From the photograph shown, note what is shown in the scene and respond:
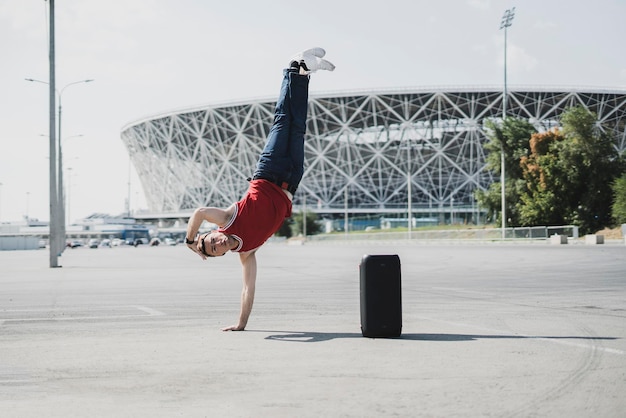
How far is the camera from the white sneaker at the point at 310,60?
743 cm

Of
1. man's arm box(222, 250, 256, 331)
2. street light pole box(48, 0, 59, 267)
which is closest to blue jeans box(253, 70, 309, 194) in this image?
man's arm box(222, 250, 256, 331)

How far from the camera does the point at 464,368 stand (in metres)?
4.84

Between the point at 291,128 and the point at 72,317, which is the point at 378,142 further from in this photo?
the point at 291,128

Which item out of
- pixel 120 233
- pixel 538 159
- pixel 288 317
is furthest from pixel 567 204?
pixel 120 233

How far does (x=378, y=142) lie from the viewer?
105 meters

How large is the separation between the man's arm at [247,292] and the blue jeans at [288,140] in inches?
31.1

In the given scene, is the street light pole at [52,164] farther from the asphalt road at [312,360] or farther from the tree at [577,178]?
the tree at [577,178]

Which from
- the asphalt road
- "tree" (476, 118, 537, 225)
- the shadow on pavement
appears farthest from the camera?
"tree" (476, 118, 537, 225)

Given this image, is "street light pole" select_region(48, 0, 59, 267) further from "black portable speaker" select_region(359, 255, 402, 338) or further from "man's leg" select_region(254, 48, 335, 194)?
"black portable speaker" select_region(359, 255, 402, 338)

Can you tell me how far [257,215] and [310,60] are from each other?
5.90ft

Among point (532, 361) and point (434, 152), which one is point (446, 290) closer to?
point (532, 361)

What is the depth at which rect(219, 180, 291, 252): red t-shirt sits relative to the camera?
6.54 m

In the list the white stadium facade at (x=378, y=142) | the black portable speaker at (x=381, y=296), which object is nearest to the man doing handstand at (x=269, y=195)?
the black portable speaker at (x=381, y=296)

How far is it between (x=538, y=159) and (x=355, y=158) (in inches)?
2055
